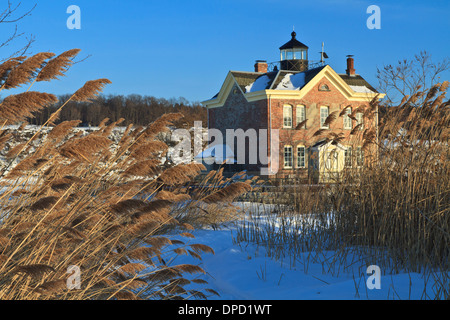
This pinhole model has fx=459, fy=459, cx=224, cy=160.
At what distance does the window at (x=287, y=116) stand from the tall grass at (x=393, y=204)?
19555 mm

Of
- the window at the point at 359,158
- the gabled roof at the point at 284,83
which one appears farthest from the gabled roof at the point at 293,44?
the window at the point at 359,158

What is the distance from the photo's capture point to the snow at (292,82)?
85.4ft

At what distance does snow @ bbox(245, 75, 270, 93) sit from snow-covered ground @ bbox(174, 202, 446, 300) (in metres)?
20.6

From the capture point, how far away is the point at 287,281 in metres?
5.02

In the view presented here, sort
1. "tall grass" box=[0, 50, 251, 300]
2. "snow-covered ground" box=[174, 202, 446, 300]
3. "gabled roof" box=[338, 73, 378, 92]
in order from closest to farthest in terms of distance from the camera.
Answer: "tall grass" box=[0, 50, 251, 300] → "snow-covered ground" box=[174, 202, 446, 300] → "gabled roof" box=[338, 73, 378, 92]

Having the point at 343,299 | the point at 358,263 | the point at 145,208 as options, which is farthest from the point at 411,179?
the point at 145,208

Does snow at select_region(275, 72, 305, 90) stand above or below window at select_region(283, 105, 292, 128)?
above

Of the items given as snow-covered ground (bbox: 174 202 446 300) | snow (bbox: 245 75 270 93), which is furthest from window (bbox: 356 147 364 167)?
snow (bbox: 245 75 270 93)

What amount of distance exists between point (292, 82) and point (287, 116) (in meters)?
2.13

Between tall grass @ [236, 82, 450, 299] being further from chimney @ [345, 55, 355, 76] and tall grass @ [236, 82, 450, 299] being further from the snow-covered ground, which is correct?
chimney @ [345, 55, 355, 76]

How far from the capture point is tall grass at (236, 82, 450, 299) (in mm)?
4969

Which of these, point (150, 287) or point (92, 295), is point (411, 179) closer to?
point (150, 287)
